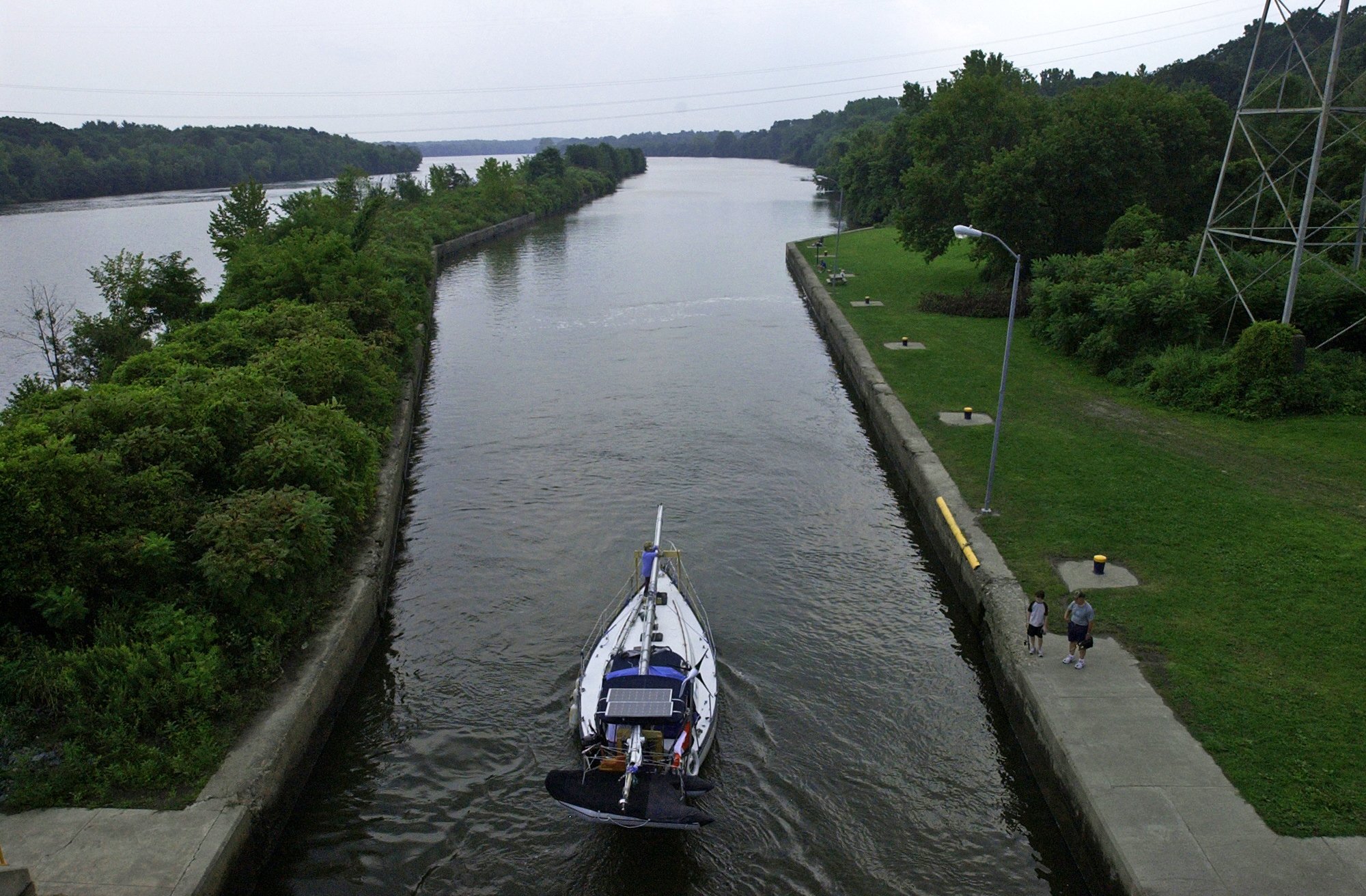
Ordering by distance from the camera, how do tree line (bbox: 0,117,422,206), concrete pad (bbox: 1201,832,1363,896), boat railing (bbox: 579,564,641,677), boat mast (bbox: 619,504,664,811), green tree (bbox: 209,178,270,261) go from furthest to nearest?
tree line (bbox: 0,117,422,206) → green tree (bbox: 209,178,270,261) → boat railing (bbox: 579,564,641,677) → boat mast (bbox: 619,504,664,811) → concrete pad (bbox: 1201,832,1363,896)

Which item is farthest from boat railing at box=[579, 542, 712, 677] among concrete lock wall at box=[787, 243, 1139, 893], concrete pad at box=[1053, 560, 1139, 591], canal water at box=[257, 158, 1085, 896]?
concrete pad at box=[1053, 560, 1139, 591]

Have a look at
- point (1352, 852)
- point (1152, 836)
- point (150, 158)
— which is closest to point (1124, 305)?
point (1352, 852)

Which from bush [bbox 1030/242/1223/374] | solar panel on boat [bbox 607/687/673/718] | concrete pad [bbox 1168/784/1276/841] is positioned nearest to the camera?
concrete pad [bbox 1168/784/1276/841]

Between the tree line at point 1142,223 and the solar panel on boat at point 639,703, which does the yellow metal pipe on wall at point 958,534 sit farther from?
the tree line at point 1142,223

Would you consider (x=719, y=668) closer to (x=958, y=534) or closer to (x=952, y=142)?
Answer: (x=958, y=534)

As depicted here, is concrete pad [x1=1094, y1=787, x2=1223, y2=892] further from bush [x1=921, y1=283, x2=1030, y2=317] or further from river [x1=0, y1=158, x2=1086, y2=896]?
bush [x1=921, y1=283, x2=1030, y2=317]
